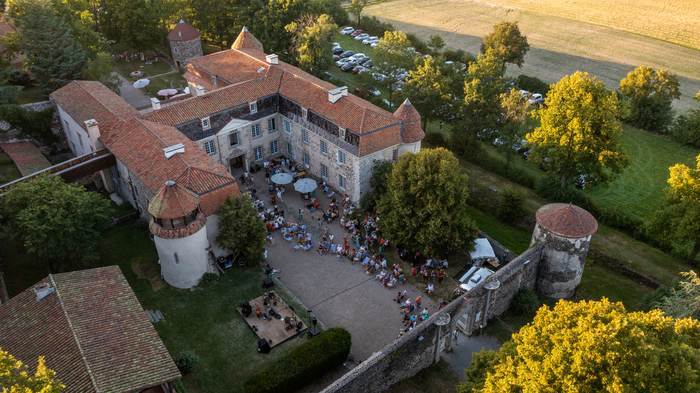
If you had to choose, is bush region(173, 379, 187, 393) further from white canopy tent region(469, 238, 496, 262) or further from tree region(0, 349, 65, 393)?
white canopy tent region(469, 238, 496, 262)

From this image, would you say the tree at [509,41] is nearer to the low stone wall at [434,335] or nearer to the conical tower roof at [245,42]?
the conical tower roof at [245,42]

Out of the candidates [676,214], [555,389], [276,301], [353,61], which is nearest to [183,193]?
[276,301]

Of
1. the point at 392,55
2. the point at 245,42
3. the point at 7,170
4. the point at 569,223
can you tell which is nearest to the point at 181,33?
the point at 245,42

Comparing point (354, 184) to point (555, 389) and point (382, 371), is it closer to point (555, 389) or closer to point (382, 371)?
point (382, 371)

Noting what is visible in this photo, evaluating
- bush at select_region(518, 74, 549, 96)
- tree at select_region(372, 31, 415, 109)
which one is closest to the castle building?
tree at select_region(372, 31, 415, 109)

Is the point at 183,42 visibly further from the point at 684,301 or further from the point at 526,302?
the point at 684,301

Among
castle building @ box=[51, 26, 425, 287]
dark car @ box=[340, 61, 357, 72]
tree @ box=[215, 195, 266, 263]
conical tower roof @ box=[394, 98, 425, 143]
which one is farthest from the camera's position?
dark car @ box=[340, 61, 357, 72]
